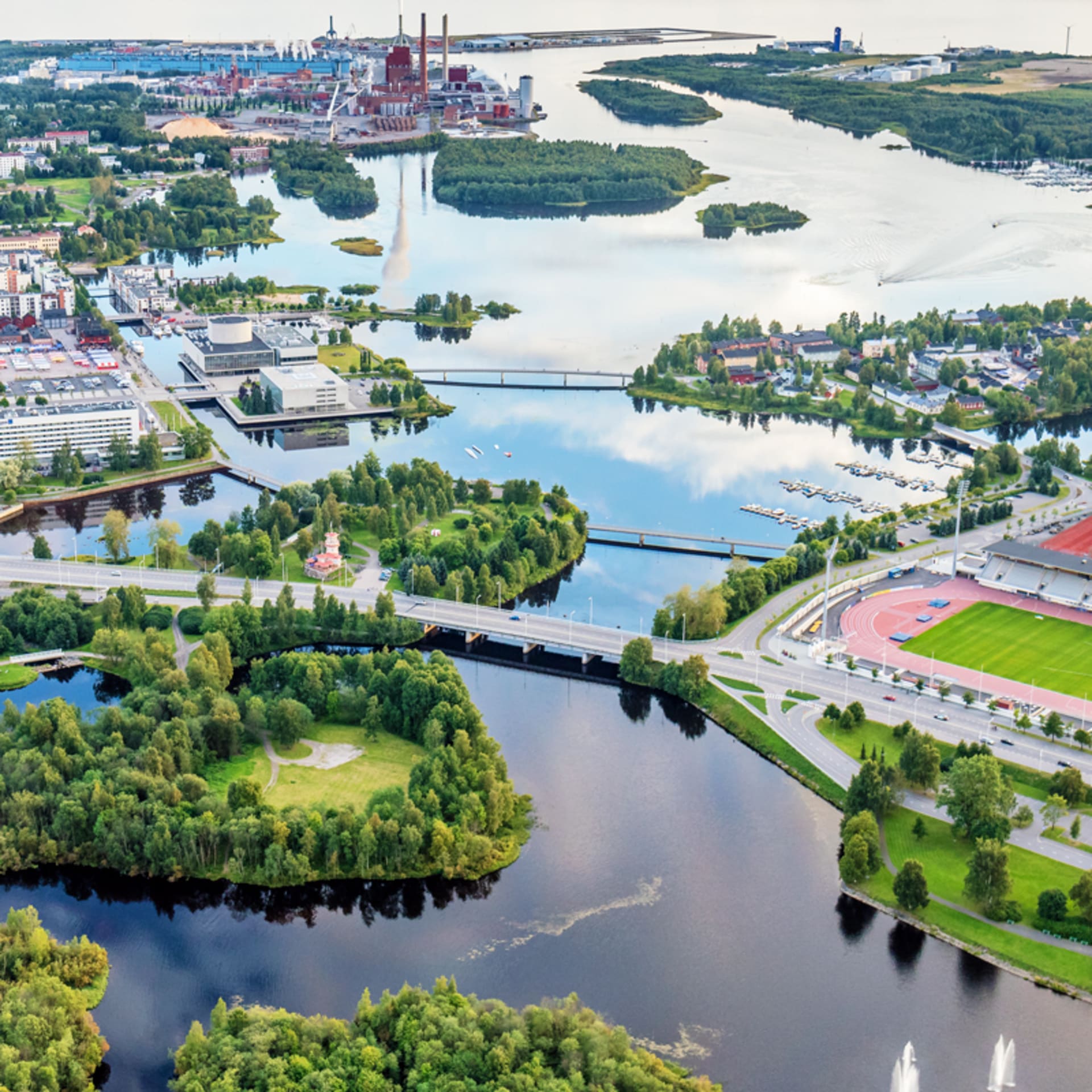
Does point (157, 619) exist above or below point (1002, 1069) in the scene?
above

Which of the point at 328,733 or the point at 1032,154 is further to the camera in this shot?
the point at 1032,154

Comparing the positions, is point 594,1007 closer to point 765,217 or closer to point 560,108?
point 765,217

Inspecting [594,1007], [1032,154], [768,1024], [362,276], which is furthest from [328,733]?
[1032,154]

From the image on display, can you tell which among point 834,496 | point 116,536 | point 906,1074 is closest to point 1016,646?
point 834,496

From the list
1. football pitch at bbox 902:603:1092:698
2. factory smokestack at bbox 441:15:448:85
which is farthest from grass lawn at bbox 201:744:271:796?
factory smokestack at bbox 441:15:448:85

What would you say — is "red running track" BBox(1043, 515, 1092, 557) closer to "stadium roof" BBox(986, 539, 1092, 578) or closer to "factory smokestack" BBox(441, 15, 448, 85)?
"stadium roof" BBox(986, 539, 1092, 578)

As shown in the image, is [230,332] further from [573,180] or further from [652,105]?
[652,105]

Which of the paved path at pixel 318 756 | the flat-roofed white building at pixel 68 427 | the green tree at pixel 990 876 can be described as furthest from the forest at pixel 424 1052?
the flat-roofed white building at pixel 68 427
